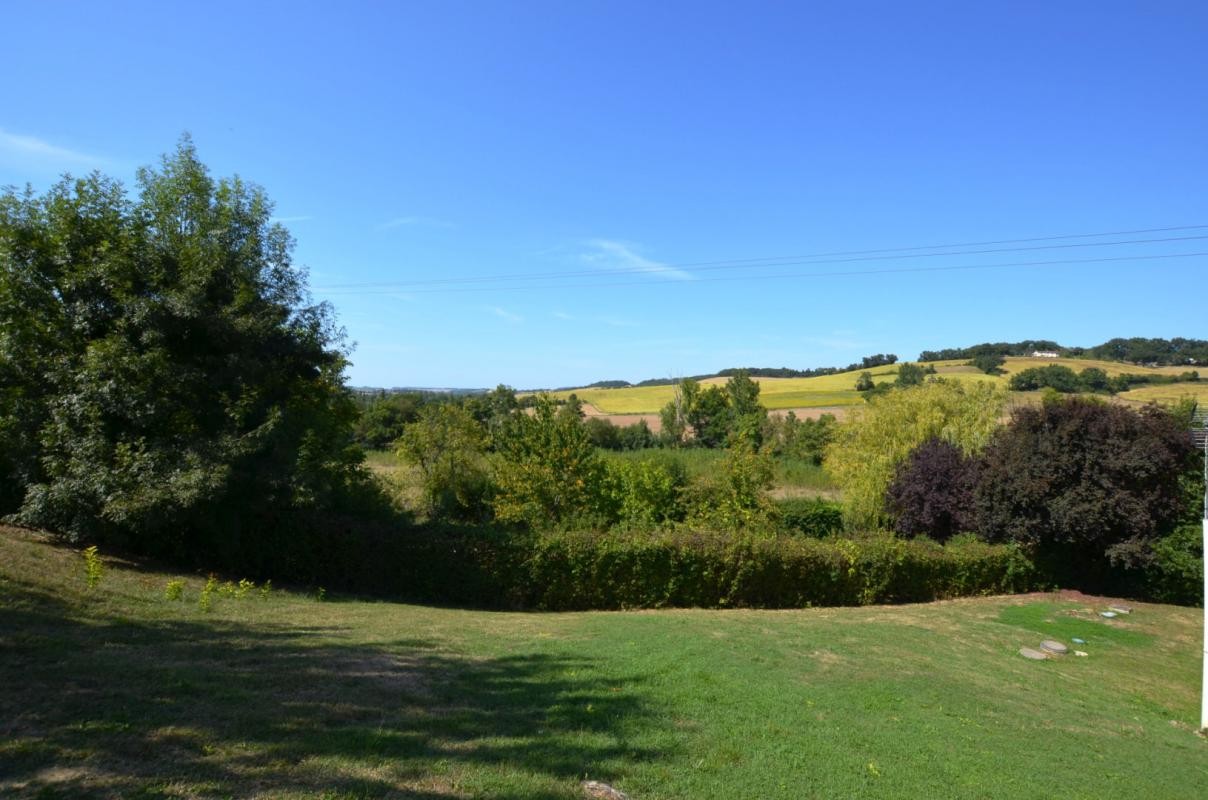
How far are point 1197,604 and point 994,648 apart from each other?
11818 millimetres

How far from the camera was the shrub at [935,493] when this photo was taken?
2284 cm

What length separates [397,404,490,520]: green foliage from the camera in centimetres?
3189

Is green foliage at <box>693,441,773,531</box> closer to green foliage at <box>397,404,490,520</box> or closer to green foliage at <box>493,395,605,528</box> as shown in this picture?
green foliage at <box>493,395,605,528</box>

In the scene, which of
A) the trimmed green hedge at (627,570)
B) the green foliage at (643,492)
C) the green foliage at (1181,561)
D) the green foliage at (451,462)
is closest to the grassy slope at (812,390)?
the green foliage at (643,492)

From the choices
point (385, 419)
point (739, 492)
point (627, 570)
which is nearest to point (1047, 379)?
point (739, 492)

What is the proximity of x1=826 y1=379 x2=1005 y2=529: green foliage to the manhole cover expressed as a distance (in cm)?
1306

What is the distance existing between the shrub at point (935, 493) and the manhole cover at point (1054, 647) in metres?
8.34

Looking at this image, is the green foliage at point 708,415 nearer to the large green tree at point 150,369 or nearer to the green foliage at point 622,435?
the green foliage at point 622,435

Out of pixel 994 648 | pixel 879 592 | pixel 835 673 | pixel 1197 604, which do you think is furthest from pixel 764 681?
pixel 1197 604

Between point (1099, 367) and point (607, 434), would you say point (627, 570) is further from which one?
point (1099, 367)

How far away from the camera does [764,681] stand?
27.3ft

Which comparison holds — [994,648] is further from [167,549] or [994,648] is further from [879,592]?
[167,549]

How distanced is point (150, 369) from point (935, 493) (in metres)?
23.3

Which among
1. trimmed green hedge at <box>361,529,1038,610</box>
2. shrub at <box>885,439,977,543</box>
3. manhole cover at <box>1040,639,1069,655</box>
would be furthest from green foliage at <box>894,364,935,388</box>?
manhole cover at <box>1040,639,1069,655</box>
